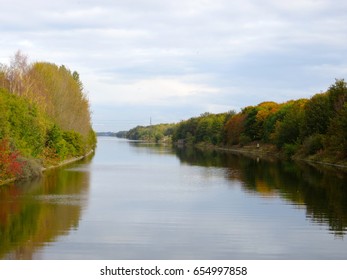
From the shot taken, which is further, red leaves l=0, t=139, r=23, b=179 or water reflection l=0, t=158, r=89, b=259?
red leaves l=0, t=139, r=23, b=179

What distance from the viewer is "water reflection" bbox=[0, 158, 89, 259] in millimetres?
14188

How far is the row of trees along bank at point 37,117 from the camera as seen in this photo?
32.3 metres


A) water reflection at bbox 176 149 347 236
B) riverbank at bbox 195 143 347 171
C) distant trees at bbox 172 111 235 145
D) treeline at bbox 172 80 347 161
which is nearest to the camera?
water reflection at bbox 176 149 347 236

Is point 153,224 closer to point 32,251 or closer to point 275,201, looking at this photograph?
point 32,251

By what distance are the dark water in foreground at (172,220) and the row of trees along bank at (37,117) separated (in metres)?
2.71

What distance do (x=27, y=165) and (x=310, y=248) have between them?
22898mm

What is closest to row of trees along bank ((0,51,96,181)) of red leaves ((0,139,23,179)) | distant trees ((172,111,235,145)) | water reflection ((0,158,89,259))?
red leaves ((0,139,23,179))

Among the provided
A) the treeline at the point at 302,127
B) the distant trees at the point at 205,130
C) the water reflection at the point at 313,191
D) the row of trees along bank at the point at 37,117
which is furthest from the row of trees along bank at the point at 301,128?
the row of trees along bank at the point at 37,117

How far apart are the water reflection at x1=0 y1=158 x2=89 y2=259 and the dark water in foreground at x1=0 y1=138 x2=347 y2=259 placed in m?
0.03

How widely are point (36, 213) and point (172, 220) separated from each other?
4939mm

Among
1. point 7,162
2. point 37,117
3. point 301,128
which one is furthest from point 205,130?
point 7,162

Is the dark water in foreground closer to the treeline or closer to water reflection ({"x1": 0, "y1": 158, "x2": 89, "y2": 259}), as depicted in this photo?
water reflection ({"x1": 0, "y1": 158, "x2": 89, "y2": 259})

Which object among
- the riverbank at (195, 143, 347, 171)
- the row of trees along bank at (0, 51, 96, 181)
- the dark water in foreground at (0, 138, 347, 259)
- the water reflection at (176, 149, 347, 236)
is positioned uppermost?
the row of trees along bank at (0, 51, 96, 181)

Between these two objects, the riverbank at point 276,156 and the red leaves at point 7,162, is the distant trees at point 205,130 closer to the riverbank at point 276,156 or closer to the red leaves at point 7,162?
the riverbank at point 276,156
